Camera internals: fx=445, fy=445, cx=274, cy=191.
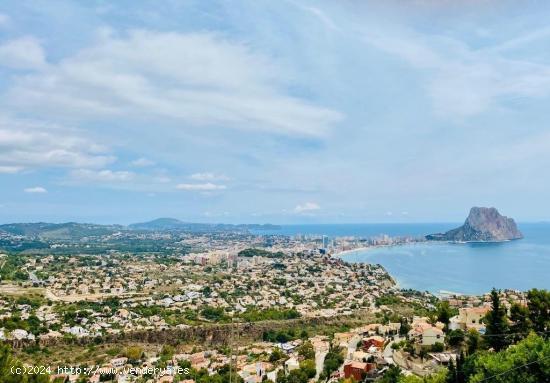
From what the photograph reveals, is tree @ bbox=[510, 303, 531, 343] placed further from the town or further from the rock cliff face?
the rock cliff face

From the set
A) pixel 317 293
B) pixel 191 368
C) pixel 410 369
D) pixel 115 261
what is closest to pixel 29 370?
pixel 191 368

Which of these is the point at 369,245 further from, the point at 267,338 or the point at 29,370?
the point at 29,370

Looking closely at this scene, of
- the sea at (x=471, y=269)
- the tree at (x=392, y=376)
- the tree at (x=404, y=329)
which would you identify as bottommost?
the sea at (x=471, y=269)

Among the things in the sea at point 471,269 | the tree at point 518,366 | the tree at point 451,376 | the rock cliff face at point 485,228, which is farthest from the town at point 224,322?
the rock cliff face at point 485,228

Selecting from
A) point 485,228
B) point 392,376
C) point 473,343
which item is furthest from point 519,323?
point 485,228

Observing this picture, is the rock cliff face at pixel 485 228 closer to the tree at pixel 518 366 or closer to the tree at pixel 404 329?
the tree at pixel 404 329

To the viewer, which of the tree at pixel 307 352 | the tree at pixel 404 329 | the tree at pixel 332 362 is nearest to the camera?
the tree at pixel 332 362

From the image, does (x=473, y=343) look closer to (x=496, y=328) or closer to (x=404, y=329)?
(x=496, y=328)
